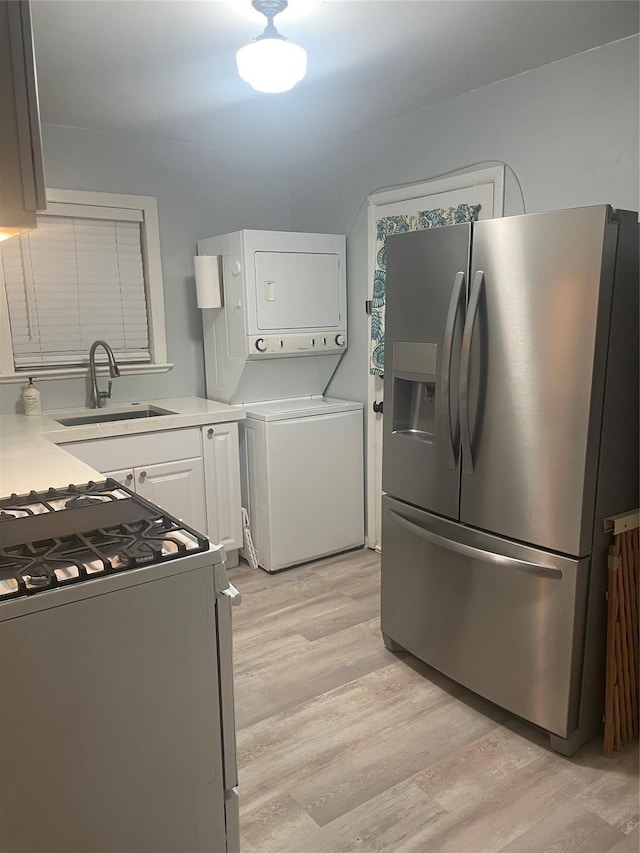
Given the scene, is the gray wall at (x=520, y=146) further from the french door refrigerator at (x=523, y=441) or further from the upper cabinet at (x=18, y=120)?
the upper cabinet at (x=18, y=120)

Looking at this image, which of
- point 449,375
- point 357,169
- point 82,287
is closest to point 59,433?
point 82,287

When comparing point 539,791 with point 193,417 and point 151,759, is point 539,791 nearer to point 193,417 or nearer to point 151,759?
point 151,759

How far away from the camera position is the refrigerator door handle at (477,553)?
203 centimetres

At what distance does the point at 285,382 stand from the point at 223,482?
731mm

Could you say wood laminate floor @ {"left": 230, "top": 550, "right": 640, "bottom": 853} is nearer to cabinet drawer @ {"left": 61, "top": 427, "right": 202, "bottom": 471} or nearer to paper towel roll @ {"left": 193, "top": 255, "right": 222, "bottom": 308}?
cabinet drawer @ {"left": 61, "top": 427, "right": 202, "bottom": 471}

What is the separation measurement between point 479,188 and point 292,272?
1090mm

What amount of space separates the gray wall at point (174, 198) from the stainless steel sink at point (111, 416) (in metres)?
0.13

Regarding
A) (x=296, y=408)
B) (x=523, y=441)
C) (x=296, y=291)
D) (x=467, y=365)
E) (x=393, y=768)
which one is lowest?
(x=393, y=768)

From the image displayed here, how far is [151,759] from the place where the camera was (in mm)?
1302

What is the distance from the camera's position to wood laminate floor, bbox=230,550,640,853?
1.81 meters

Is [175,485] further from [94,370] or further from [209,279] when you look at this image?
[209,279]

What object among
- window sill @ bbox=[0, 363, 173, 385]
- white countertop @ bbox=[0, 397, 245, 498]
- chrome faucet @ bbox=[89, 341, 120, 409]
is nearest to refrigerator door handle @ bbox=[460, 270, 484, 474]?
white countertop @ bbox=[0, 397, 245, 498]

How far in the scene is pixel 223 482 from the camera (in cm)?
343

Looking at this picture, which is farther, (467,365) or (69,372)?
(69,372)
